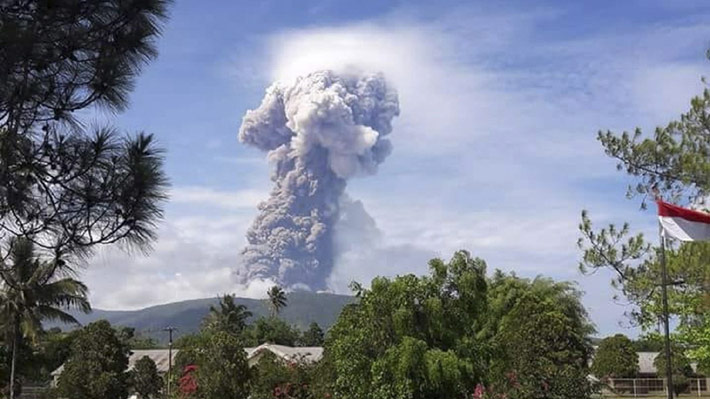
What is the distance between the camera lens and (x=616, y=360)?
71.8m

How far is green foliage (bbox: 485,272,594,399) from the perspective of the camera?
25188mm

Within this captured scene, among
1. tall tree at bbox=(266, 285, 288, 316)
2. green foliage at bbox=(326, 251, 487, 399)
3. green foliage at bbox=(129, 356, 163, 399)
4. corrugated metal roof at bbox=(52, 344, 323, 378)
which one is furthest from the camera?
tall tree at bbox=(266, 285, 288, 316)

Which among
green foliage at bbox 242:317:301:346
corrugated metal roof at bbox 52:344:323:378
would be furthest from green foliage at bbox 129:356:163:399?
green foliage at bbox 242:317:301:346

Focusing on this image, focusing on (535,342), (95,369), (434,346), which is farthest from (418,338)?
(95,369)

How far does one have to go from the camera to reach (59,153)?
29.2 feet

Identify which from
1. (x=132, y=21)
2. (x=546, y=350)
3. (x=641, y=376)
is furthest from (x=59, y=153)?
(x=641, y=376)

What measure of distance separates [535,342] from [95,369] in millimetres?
21466

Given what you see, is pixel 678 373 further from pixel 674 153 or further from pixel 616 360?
pixel 674 153

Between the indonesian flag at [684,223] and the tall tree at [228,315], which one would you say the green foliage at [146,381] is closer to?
the tall tree at [228,315]

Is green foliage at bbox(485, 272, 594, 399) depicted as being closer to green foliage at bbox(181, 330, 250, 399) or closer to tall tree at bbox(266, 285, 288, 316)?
green foliage at bbox(181, 330, 250, 399)

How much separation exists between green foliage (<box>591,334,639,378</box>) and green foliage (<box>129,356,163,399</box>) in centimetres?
3354

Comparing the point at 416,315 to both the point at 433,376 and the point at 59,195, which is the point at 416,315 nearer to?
the point at 433,376

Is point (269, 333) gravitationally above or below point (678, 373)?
above

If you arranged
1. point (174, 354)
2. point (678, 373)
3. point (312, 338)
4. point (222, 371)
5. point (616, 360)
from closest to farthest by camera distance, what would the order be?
point (222, 371), point (616, 360), point (678, 373), point (174, 354), point (312, 338)
